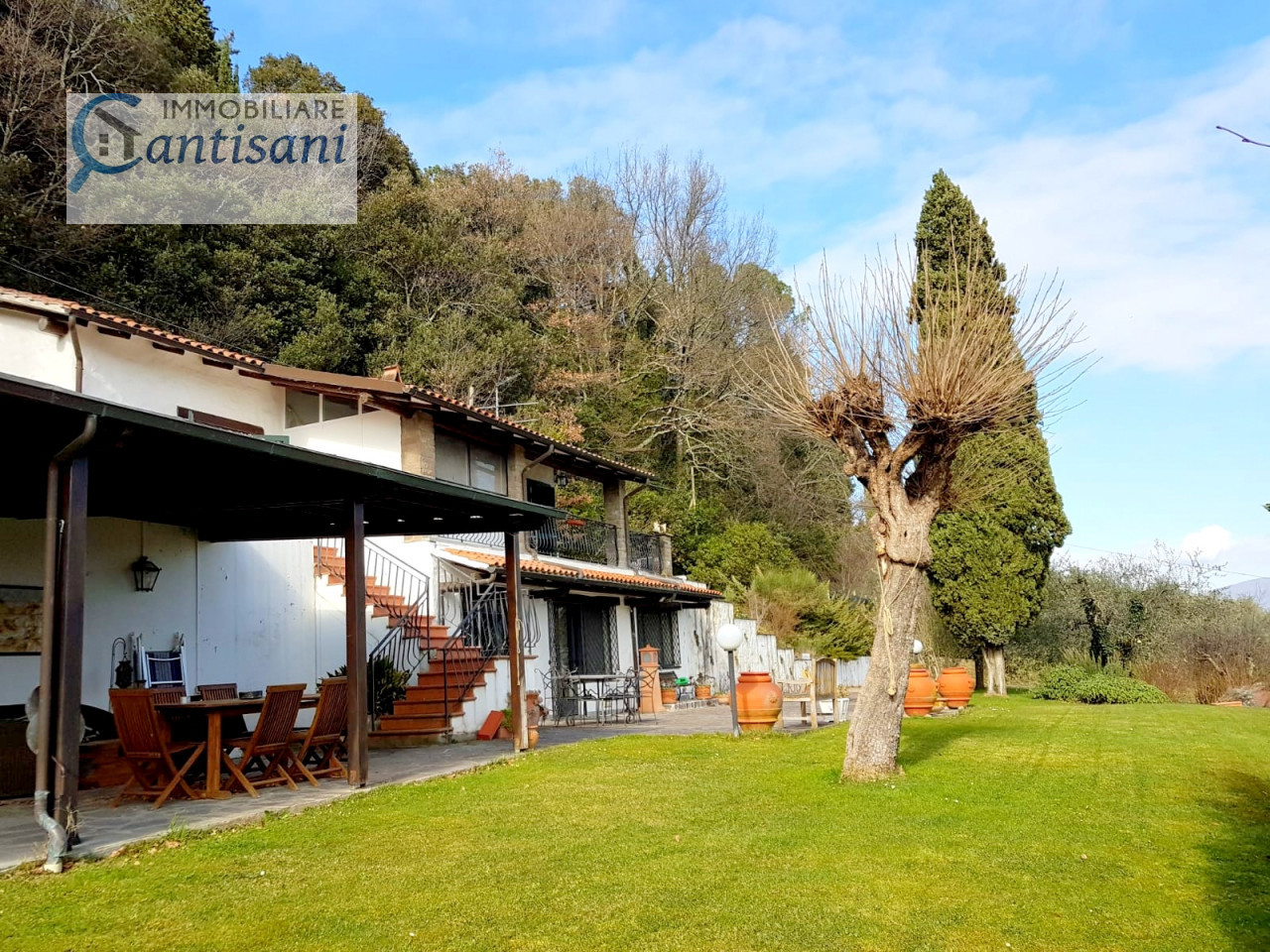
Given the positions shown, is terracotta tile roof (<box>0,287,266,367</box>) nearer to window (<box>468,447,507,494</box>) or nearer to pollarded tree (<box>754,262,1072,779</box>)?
window (<box>468,447,507,494</box>)

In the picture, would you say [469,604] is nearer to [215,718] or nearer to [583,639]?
[583,639]

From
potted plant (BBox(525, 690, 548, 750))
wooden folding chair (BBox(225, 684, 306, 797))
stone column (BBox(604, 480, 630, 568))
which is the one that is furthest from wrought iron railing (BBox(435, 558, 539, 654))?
stone column (BBox(604, 480, 630, 568))

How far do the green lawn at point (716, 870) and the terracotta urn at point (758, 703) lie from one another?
3202mm

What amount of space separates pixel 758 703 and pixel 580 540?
10.8m

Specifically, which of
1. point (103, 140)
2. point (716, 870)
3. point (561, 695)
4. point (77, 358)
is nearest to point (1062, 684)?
point (561, 695)

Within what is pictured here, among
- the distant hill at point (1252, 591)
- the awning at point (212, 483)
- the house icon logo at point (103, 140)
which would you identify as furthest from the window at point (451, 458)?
the distant hill at point (1252, 591)

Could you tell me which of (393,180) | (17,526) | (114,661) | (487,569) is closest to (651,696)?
(487,569)

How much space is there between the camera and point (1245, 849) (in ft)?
20.0

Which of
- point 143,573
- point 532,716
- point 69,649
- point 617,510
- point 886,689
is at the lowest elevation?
point 532,716

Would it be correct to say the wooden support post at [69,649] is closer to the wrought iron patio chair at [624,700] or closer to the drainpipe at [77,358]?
the drainpipe at [77,358]

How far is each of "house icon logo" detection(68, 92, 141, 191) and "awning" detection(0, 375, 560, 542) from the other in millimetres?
15010

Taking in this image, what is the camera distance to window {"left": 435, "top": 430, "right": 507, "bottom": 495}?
18344 millimetres

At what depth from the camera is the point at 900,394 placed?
8.55 m

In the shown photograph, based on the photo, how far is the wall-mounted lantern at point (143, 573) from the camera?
1172cm
